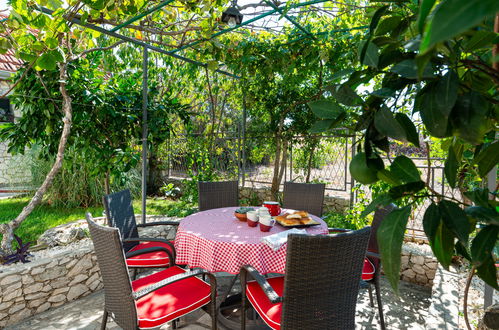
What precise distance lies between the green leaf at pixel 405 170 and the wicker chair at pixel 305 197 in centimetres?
309

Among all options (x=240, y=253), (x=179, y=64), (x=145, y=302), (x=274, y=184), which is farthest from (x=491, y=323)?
(x=179, y=64)

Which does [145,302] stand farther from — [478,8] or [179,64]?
[179,64]

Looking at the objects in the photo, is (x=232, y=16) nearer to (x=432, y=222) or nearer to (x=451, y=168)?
(x=451, y=168)

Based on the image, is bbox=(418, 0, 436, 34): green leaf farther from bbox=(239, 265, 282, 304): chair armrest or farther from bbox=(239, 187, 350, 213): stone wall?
bbox=(239, 187, 350, 213): stone wall

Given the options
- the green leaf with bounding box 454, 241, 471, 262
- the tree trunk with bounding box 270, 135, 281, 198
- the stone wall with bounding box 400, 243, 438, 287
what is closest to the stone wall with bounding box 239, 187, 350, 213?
the tree trunk with bounding box 270, 135, 281, 198

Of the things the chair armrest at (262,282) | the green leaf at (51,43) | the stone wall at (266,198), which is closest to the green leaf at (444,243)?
the chair armrest at (262,282)

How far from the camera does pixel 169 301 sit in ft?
6.46

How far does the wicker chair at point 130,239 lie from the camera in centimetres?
254

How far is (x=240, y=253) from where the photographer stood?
2.09m

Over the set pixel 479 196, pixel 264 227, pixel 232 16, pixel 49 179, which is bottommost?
pixel 264 227

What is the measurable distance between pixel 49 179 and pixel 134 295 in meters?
1.86

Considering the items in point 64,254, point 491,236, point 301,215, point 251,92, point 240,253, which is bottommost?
point 64,254

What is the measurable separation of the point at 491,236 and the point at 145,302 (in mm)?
2000

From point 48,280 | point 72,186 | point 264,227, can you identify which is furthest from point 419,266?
point 72,186
